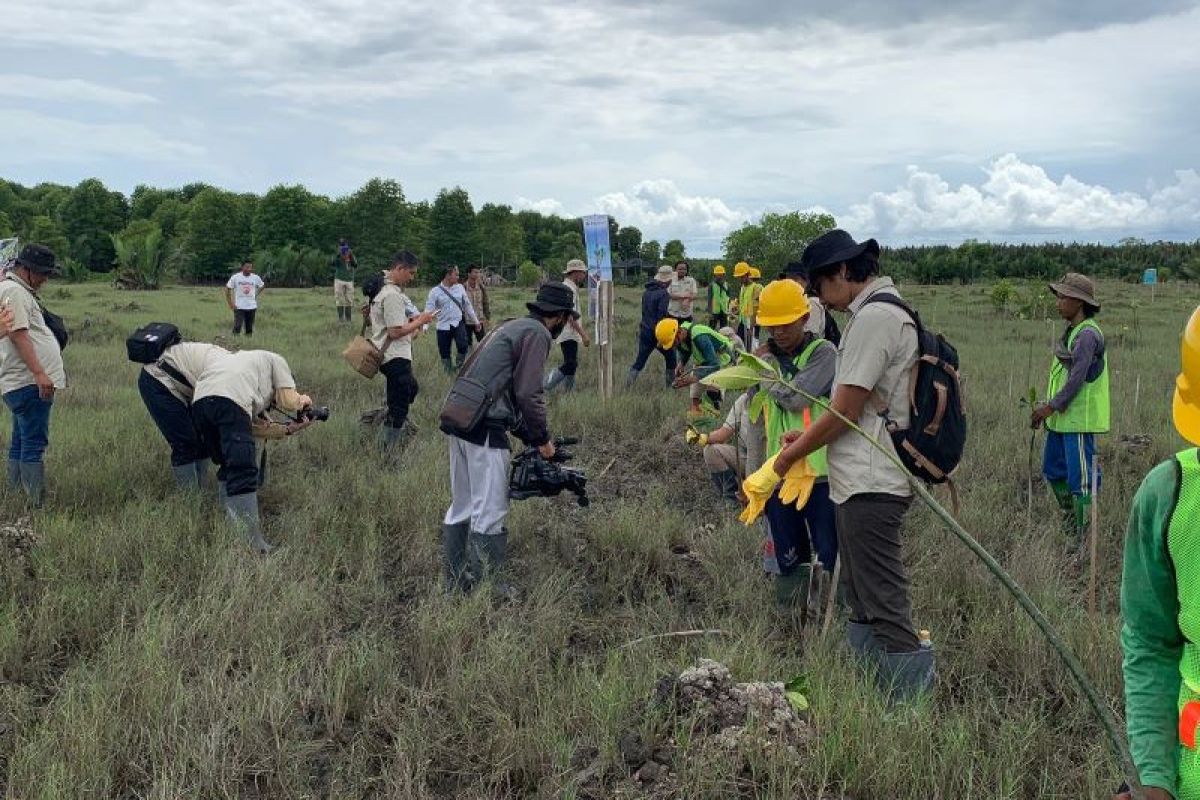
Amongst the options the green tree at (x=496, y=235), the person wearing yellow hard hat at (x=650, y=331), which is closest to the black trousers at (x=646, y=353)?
the person wearing yellow hard hat at (x=650, y=331)

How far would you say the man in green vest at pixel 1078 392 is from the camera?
4.93 meters

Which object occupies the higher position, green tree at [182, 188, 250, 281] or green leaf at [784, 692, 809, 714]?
green tree at [182, 188, 250, 281]

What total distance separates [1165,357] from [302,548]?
526 inches

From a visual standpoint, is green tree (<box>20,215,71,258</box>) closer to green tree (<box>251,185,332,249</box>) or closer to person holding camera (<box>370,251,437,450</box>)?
green tree (<box>251,185,332,249</box>)

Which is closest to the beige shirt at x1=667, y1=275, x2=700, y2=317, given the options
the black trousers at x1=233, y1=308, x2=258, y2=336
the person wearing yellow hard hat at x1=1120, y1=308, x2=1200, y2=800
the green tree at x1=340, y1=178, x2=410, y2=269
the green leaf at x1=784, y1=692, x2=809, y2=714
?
the green leaf at x1=784, y1=692, x2=809, y2=714

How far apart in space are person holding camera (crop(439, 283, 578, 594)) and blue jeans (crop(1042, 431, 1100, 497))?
3097mm

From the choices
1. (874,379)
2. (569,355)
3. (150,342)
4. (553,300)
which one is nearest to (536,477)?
(553,300)

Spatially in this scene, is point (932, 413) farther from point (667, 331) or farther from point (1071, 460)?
point (667, 331)

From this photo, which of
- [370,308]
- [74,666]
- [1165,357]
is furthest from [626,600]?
[1165,357]

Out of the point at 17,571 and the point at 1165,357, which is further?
the point at 1165,357

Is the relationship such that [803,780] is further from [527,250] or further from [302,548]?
[527,250]

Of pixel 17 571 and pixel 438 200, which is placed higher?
pixel 438 200

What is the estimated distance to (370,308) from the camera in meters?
7.28

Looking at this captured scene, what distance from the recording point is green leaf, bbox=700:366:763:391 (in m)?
1.55
